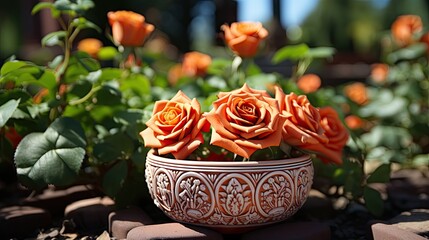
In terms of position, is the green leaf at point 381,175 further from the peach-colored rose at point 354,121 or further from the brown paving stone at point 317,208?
the peach-colored rose at point 354,121

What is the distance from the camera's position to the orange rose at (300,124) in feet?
3.87

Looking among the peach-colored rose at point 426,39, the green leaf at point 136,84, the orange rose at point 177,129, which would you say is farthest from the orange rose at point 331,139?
the peach-colored rose at point 426,39

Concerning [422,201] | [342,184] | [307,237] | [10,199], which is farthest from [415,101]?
[10,199]

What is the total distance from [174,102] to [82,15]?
485 millimetres

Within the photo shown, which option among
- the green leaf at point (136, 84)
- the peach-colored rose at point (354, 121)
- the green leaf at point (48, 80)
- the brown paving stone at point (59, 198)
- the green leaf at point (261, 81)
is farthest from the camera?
the peach-colored rose at point (354, 121)

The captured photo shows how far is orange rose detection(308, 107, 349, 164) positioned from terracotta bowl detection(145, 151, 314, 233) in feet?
0.38

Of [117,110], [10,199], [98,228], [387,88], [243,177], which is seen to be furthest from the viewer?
[387,88]

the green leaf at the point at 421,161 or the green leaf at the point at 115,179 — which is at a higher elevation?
the green leaf at the point at 115,179

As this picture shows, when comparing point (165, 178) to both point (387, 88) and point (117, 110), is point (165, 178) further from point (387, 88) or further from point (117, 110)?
point (387, 88)

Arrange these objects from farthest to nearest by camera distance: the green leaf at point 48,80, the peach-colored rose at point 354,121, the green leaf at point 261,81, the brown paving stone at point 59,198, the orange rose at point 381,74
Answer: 1. the orange rose at point 381,74
2. the peach-colored rose at point 354,121
3. the green leaf at point 261,81
4. the brown paving stone at point 59,198
5. the green leaf at point 48,80

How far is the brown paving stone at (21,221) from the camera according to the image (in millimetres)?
1320

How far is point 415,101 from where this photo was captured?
2400mm

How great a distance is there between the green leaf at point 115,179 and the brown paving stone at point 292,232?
387 mm

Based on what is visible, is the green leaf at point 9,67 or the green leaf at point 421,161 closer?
the green leaf at point 9,67
